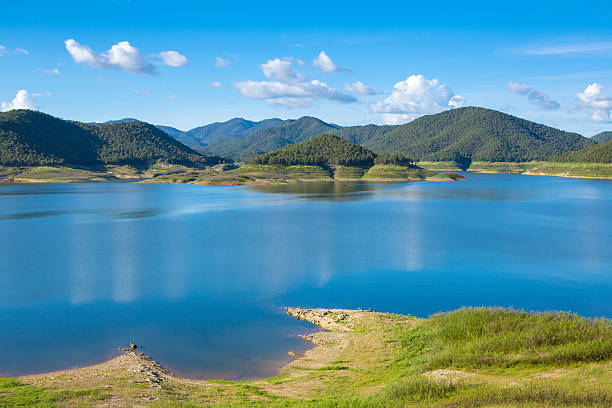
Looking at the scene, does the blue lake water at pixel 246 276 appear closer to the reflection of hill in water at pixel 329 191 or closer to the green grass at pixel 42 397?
the green grass at pixel 42 397

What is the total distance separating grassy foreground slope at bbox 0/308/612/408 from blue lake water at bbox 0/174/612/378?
10.2 feet

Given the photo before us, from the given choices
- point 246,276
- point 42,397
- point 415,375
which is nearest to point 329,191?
point 246,276

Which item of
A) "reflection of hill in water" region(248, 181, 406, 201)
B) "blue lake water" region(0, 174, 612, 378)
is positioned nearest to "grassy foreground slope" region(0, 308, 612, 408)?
"blue lake water" region(0, 174, 612, 378)

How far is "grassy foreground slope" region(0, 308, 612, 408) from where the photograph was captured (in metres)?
15.4

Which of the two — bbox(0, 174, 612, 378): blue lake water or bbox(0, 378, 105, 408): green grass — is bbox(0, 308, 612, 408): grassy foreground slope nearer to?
bbox(0, 378, 105, 408): green grass

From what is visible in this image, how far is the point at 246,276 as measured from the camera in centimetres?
4281

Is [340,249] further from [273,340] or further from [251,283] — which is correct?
[273,340]

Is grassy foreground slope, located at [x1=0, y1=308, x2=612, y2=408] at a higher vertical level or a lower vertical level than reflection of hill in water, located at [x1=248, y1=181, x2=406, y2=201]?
lower

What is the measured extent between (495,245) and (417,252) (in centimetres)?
1171

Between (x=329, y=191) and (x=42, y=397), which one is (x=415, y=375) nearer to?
(x=42, y=397)

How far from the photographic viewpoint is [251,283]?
40.2 meters

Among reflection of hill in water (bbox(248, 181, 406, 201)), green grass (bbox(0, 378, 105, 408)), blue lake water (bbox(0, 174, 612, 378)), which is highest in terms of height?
reflection of hill in water (bbox(248, 181, 406, 201))

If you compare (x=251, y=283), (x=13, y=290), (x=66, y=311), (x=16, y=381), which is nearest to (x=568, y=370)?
(x=16, y=381)

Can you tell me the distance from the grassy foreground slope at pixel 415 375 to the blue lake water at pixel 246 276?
3.10m
